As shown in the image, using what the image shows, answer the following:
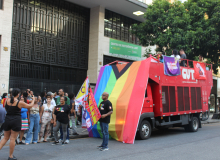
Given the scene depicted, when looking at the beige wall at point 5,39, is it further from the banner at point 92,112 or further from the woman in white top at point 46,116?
the banner at point 92,112

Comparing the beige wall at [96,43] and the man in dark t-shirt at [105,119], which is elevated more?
the beige wall at [96,43]

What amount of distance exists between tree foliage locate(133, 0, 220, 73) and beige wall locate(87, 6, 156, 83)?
9.79 feet

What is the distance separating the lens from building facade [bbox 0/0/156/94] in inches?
569

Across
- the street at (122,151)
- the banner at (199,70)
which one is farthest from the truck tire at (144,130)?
the banner at (199,70)

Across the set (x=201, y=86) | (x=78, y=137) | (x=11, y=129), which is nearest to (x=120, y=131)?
(x=78, y=137)

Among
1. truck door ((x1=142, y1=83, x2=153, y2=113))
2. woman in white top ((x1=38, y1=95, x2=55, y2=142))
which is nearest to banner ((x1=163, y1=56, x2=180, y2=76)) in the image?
truck door ((x1=142, y1=83, x2=153, y2=113))

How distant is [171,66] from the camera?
10.9 m

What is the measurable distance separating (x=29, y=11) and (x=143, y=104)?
33.9ft

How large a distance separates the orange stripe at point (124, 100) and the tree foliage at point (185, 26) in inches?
260

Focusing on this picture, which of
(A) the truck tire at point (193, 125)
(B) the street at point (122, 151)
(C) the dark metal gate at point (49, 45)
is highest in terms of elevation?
(C) the dark metal gate at point (49, 45)

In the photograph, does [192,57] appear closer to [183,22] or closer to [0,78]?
[183,22]

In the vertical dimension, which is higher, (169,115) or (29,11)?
(29,11)

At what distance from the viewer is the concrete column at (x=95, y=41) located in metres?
18.1

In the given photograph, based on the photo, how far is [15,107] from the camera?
6.25 m
